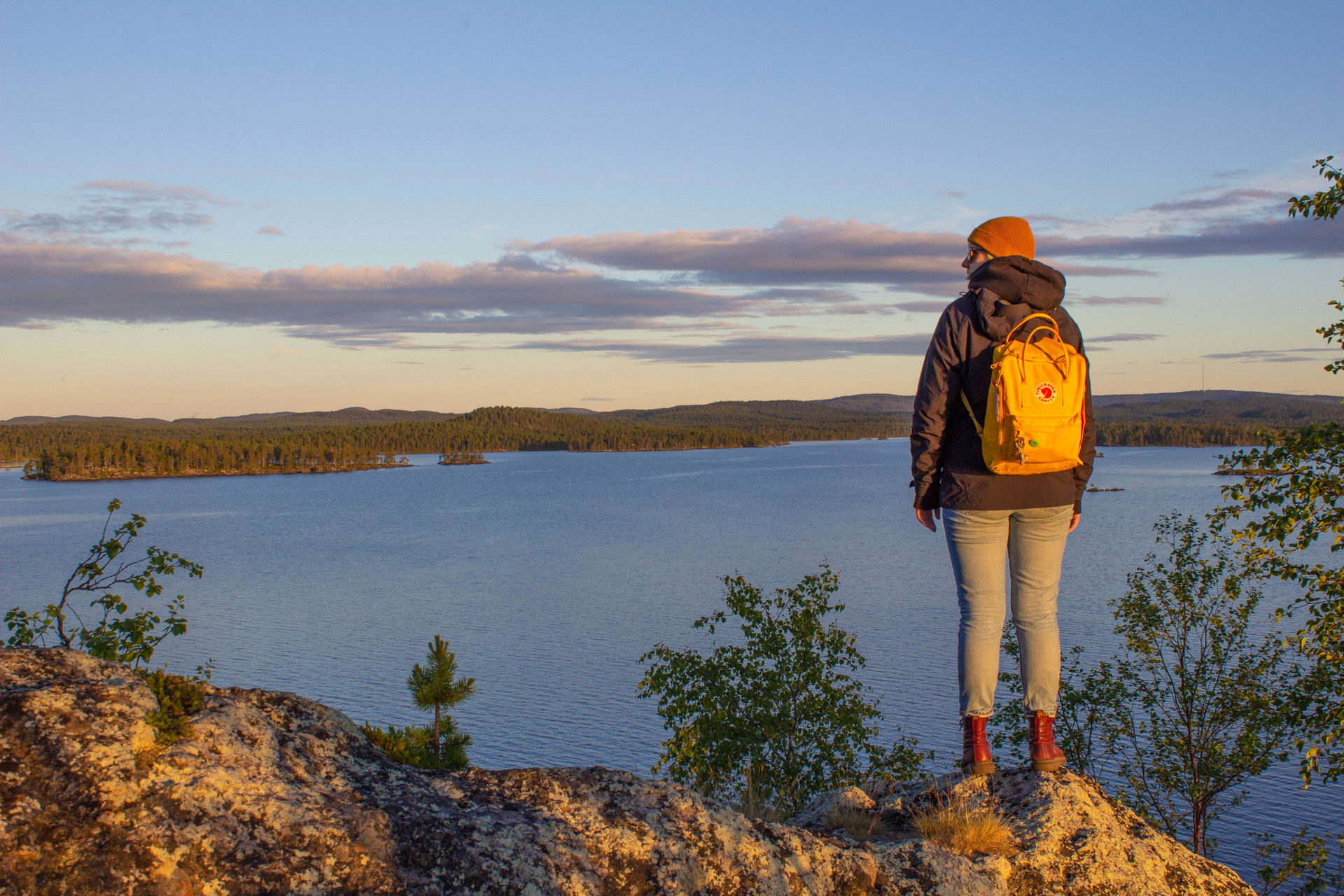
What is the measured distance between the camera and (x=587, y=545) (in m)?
51.7

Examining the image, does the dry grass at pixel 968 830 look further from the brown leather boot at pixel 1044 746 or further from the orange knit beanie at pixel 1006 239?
the orange knit beanie at pixel 1006 239

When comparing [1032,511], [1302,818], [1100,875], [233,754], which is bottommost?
[1302,818]

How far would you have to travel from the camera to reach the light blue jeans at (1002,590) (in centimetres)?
388

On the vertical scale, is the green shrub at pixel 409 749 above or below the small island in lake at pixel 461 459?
above

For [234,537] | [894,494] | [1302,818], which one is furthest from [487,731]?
[894,494]

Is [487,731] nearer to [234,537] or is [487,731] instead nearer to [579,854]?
[579,854]

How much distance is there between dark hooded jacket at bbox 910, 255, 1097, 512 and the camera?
12.4 feet

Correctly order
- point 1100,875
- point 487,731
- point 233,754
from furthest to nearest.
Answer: point 487,731 < point 1100,875 < point 233,754

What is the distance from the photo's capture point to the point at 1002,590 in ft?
12.8

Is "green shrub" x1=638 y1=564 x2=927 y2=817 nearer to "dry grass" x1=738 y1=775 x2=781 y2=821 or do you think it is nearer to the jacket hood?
"dry grass" x1=738 y1=775 x2=781 y2=821

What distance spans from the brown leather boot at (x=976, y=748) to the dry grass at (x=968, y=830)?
0.28 m

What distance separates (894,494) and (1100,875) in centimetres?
7910

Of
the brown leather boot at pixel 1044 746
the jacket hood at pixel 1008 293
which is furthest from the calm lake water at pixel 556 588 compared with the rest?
the jacket hood at pixel 1008 293

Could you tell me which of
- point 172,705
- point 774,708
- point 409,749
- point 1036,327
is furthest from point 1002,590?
point 774,708
